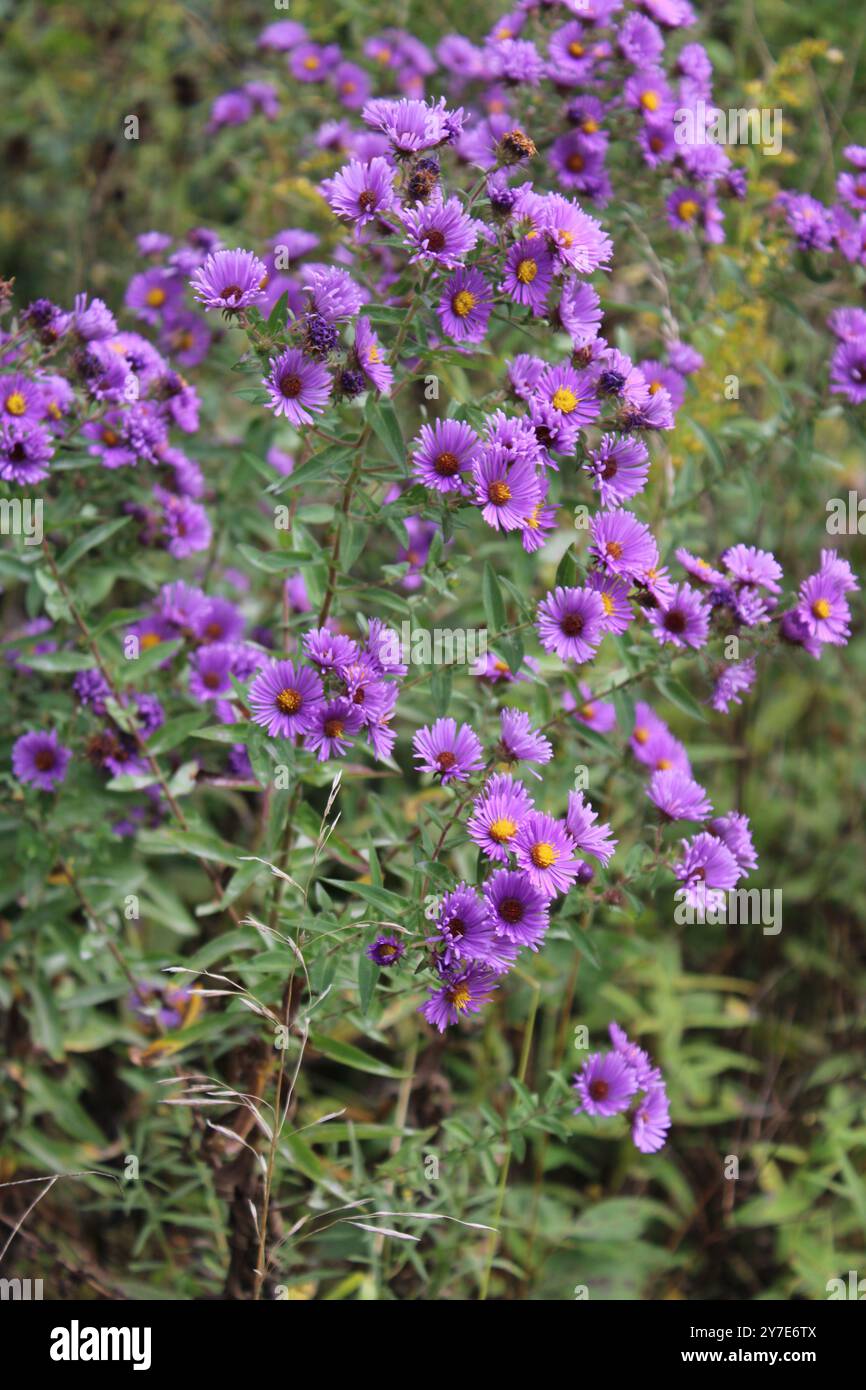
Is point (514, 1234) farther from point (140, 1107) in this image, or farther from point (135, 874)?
point (135, 874)

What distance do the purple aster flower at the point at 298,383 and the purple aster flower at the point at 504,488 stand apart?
227 millimetres

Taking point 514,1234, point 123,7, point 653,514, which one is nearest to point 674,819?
point 653,514

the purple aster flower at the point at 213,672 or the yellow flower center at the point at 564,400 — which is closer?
the yellow flower center at the point at 564,400

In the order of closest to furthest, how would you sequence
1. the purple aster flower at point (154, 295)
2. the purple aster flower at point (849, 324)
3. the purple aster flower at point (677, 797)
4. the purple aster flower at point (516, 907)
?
the purple aster flower at point (516, 907)
the purple aster flower at point (677, 797)
the purple aster flower at point (849, 324)
the purple aster flower at point (154, 295)

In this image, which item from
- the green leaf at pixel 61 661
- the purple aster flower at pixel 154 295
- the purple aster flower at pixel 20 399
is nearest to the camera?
the purple aster flower at pixel 20 399

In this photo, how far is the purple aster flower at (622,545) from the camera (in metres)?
1.85

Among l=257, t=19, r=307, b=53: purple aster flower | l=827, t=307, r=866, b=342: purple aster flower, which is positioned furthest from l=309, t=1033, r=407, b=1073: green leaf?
l=257, t=19, r=307, b=53: purple aster flower

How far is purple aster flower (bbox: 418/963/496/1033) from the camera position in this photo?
1.71 m

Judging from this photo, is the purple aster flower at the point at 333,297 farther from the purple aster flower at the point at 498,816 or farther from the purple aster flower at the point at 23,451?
the purple aster flower at the point at 498,816

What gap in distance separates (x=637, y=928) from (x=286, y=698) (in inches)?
62.9

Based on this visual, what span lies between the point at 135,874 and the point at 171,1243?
0.73 meters

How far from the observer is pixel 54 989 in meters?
2.63

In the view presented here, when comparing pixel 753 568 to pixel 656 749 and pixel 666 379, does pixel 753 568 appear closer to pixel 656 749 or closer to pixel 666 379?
pixel 656 749

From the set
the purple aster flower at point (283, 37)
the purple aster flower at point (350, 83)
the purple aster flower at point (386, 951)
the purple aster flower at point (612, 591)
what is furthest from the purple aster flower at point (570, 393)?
the purple aster flower at point (283, 37)
